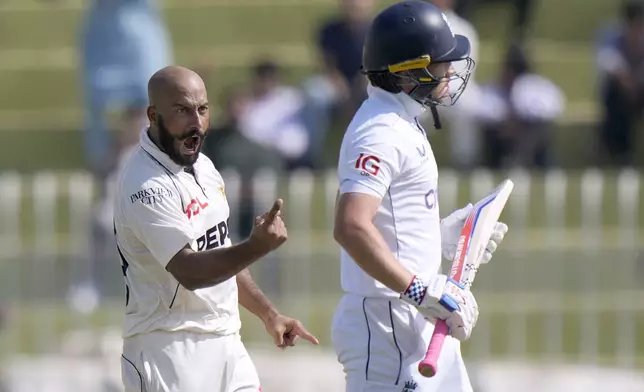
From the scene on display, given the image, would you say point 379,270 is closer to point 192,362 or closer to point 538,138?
point 192,362

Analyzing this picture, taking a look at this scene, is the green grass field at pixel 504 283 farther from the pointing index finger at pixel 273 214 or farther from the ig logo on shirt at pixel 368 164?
the pointing index finger at pixel 273 214

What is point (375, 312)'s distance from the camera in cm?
588

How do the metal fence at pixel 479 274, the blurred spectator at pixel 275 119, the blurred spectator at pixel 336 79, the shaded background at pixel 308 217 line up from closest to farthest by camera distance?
1. the shaded background at pixel 308 217
2. the metal fence at pixel 479 274
3. the blurred spectator at pixel 275 119
4. the blurred spectator at pixel 336 79

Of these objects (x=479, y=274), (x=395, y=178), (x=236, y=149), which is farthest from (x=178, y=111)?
(x=236, y=149)

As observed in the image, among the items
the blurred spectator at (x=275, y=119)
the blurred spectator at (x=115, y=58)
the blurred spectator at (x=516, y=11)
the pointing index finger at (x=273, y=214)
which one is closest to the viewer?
the pointing index finger at (x=273, y=214)

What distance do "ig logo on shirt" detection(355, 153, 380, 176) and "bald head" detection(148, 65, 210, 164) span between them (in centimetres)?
62

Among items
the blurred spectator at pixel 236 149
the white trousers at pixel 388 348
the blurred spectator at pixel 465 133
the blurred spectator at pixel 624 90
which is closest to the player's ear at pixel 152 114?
the white trousers at pixel 388 348

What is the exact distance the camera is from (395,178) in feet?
19.0

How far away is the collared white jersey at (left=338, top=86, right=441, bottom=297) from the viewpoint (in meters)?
5.73

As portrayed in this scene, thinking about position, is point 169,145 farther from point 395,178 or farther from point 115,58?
point 115,58

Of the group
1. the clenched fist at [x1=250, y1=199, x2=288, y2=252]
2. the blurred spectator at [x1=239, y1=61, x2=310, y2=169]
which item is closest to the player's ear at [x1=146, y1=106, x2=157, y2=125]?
the clenched fist at [x1=250, y1=199, x2=288, y2=252]

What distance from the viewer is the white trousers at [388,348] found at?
584 cm

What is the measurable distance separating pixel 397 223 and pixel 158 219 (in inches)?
39.6

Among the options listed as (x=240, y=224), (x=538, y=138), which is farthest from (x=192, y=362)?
(x=538, y=138)
